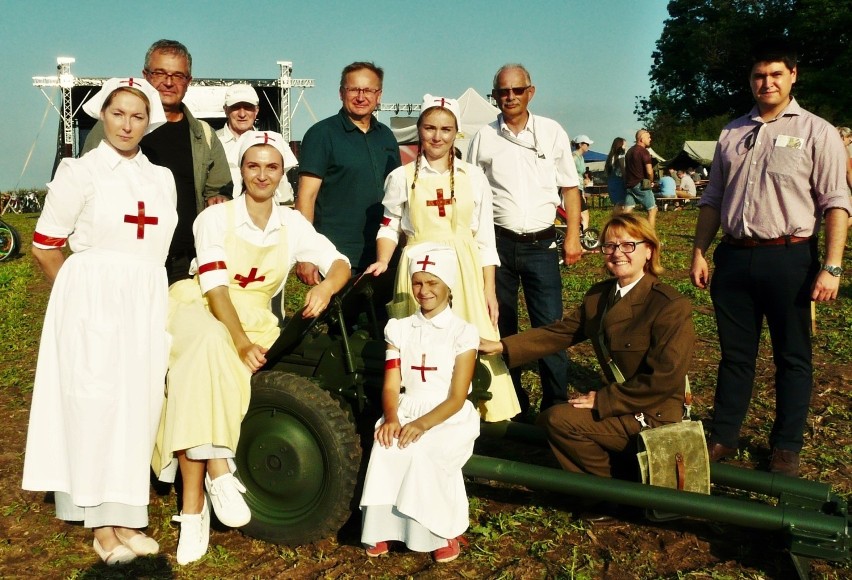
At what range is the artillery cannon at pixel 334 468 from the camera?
360cm

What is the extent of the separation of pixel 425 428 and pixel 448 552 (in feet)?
1.98

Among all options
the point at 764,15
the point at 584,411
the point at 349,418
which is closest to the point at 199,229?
the point at 349,418

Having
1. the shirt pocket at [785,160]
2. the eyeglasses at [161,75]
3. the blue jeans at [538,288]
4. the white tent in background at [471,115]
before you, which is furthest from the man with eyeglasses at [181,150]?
the white tent in background at [471,115]

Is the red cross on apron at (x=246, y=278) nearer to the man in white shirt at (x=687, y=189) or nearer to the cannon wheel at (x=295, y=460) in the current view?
the cannon wheel at (x=295, y=460)

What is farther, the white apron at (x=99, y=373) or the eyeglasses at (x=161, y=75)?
the eyeglasses at (x=161, y=75)

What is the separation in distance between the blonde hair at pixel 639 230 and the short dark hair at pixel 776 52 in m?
1.07

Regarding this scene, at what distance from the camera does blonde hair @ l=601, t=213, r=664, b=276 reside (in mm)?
4117

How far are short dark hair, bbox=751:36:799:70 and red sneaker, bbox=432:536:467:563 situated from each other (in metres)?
2.87

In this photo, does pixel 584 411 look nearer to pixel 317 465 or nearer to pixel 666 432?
pixel 666 432

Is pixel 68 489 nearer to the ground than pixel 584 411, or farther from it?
nearer to the ground

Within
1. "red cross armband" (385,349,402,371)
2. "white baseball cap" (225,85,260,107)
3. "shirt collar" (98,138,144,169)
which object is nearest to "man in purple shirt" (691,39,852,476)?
"red cross armband" (385,349,402,371)

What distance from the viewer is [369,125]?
517 cm

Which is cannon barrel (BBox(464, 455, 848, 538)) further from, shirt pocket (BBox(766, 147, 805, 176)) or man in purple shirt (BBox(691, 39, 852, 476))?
shirt pocket (BBox(766, 147, 805, 176))

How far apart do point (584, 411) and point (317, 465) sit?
1.31 metres
